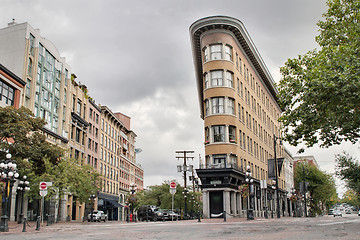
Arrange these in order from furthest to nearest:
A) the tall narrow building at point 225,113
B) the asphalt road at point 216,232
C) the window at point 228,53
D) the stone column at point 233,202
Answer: the window at point 228,53, the stone column at point 233,202, the tall narrow building at point 225,113, the asphalt road at point 216,232

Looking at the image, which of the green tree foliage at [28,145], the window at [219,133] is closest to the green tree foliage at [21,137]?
the green tree foliage at [28,145]

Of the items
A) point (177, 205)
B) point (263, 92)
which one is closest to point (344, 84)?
point (263, 92)

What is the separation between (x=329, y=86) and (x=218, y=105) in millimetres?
29541

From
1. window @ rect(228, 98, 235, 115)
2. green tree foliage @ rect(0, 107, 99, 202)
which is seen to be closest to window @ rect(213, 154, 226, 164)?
window @ rect(228, 98, 235, 115)

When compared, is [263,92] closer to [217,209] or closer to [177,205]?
[177,205]

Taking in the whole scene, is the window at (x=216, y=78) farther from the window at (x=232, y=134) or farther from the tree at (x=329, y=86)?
the tree at (x=329, y=86)

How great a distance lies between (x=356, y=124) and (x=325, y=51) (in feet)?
15.6

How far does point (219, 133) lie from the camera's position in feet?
159

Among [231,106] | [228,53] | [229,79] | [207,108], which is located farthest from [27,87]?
[228,53]


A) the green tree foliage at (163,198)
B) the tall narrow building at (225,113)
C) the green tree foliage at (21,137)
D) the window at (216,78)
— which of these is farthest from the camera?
the green tree foliage at (163,198)

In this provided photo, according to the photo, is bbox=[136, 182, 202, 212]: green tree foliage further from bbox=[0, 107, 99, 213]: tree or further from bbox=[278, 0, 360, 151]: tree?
bbox=[278, 0, 360, 151]: tree

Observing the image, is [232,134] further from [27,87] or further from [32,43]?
[32,43]

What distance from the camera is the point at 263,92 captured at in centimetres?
7350

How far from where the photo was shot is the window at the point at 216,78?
49.7 m
